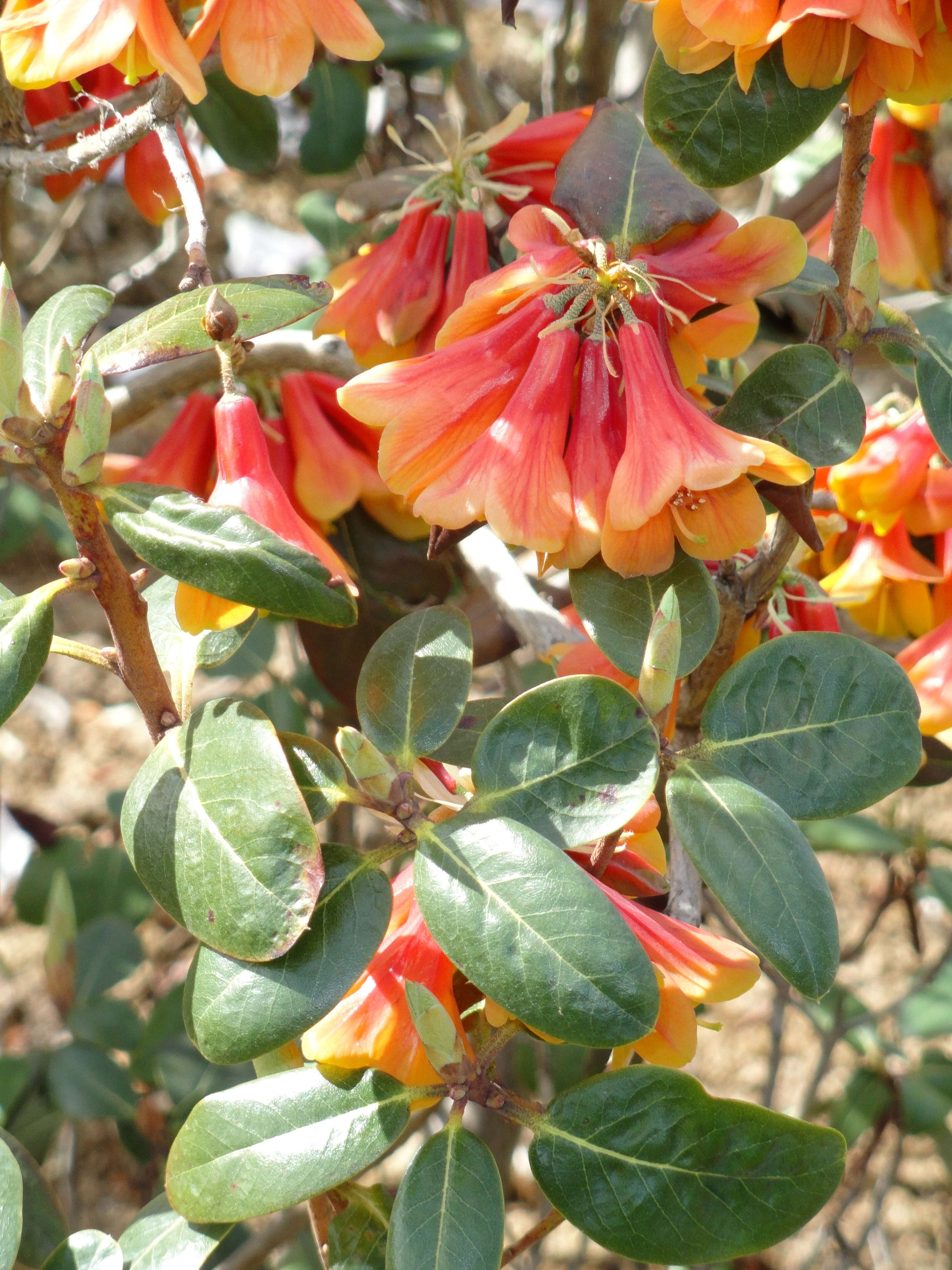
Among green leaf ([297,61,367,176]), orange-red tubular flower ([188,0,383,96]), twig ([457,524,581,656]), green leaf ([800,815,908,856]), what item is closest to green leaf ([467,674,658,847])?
twig ([457,524,581,656])

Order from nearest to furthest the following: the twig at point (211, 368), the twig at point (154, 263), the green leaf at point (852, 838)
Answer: the twig at point (211, 368), the green leaf at point (852, 838), the twig at point (154, 263)

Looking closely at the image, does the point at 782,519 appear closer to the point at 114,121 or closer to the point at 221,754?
the point at 221,754

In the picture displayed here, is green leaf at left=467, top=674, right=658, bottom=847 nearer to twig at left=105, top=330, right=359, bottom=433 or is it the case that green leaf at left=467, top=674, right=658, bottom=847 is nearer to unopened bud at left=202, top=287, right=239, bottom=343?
unopened bud at left=202, top=287, right=239, bottom=343

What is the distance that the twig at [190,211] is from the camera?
69 cm

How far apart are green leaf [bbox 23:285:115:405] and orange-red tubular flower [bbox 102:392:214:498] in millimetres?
360

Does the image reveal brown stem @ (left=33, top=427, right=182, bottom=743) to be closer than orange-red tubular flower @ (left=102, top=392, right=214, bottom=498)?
Yes

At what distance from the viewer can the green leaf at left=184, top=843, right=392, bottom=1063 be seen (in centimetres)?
55

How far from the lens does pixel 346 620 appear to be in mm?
554

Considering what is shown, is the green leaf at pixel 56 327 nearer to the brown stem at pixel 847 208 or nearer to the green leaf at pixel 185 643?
the green leaf at pixel 185 643

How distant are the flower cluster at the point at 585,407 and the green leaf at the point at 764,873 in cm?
13

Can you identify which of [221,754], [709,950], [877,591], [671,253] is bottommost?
[877,591]

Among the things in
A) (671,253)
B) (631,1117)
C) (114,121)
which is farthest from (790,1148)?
(114,121)

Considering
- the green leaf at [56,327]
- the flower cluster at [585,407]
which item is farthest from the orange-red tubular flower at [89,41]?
the flower cluster at [585,407]

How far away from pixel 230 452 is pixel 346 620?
197 millimetres
